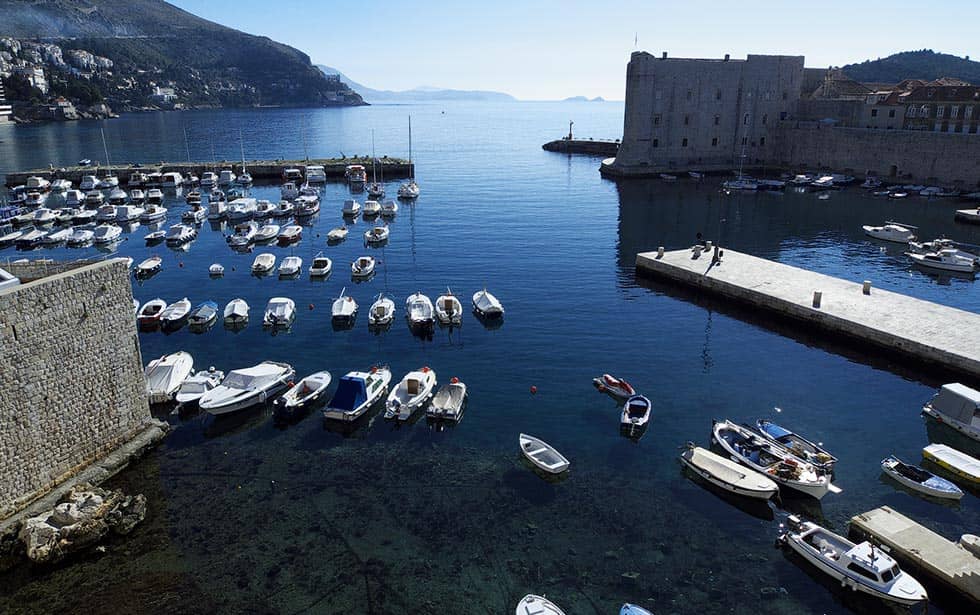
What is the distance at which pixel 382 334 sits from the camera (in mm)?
37344

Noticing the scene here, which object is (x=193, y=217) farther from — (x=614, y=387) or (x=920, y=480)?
(x=920, y=480)

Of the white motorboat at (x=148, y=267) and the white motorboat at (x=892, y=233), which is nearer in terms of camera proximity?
the white motorboat at (x=148, y=267)

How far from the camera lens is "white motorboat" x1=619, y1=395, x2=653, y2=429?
88.1ft

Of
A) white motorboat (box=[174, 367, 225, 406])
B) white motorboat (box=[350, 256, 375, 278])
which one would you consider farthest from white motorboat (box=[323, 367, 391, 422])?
white motorboat (box=[350, 256, 375, 278])

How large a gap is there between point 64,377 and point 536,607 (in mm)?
17324

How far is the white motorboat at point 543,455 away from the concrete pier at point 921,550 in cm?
1011

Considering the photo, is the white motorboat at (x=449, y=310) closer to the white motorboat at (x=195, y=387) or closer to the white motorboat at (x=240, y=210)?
the white motorboat at (x=195, y=387)

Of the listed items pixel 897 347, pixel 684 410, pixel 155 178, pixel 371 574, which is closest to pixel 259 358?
pixel 371 574

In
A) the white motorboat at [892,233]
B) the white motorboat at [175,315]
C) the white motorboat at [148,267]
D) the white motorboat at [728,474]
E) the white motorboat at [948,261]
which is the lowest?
the white motorboat at [728,474]

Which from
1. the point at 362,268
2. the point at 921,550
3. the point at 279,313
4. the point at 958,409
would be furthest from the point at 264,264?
the point at 958,409

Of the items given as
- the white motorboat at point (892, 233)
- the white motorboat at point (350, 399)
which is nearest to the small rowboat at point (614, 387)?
the white motorboat at point (350, 399)

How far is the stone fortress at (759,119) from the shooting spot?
92875mm

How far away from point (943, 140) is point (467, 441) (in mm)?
89773

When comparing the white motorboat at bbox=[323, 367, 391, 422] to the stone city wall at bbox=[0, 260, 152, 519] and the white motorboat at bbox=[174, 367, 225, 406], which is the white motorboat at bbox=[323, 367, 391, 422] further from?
the stone city wall at bbox=[0, 260, 152, 519]
